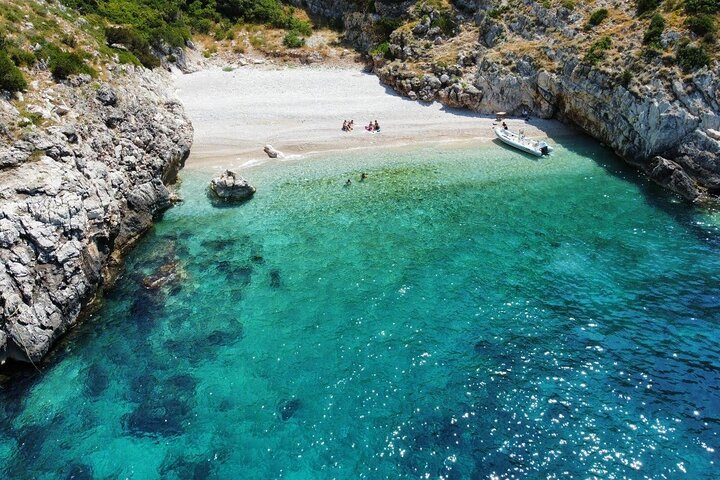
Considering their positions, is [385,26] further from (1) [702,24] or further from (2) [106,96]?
(2) [106,96]

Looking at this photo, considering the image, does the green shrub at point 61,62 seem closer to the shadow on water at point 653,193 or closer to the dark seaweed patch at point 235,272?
the dark seaweed patch at point 235,272

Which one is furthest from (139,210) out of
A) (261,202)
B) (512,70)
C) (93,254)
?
(512,70)

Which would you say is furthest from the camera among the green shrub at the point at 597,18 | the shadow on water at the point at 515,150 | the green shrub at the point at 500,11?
the green shrub at the point at 500,11

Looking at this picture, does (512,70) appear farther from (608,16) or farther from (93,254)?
(93,254)

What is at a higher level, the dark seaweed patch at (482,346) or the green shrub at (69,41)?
the green shrub at (69,41)

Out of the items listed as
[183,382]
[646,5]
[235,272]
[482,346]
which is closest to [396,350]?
[482,346]

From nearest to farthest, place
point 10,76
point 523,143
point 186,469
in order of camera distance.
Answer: point 186,469 → point 10,76 → point 523,143

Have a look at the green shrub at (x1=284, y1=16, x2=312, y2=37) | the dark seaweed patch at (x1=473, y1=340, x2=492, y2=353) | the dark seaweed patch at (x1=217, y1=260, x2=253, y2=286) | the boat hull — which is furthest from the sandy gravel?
the dark seaweed patch at (x1=473, y1=340, x2=492, y2=353)

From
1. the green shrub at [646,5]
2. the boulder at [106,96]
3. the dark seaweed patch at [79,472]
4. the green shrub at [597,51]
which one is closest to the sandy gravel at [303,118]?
the green shrub at [597,51]
